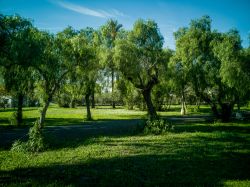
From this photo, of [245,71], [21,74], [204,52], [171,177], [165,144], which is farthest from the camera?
[204,52]

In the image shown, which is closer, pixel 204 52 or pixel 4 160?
pixel 4 160

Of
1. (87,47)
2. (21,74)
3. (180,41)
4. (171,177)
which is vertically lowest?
(171,177)

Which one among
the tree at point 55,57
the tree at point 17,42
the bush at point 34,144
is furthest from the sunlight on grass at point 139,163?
the tree at point 17,42

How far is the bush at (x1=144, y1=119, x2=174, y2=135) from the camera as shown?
25156mm

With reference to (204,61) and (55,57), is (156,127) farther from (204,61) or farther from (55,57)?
(204,61)

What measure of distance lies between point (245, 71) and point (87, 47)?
1819 centimetres

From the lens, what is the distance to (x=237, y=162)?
1350 cm

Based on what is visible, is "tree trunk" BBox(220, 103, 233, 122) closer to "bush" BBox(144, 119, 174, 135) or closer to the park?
the park

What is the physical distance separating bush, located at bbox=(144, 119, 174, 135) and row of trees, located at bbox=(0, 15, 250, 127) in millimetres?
820

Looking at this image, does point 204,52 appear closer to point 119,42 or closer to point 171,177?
point 119,42

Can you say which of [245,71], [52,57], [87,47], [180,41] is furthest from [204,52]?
[52,57]

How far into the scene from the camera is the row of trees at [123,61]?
18.7 m

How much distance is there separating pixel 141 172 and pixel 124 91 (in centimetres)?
2518

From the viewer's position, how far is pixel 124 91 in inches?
1448
